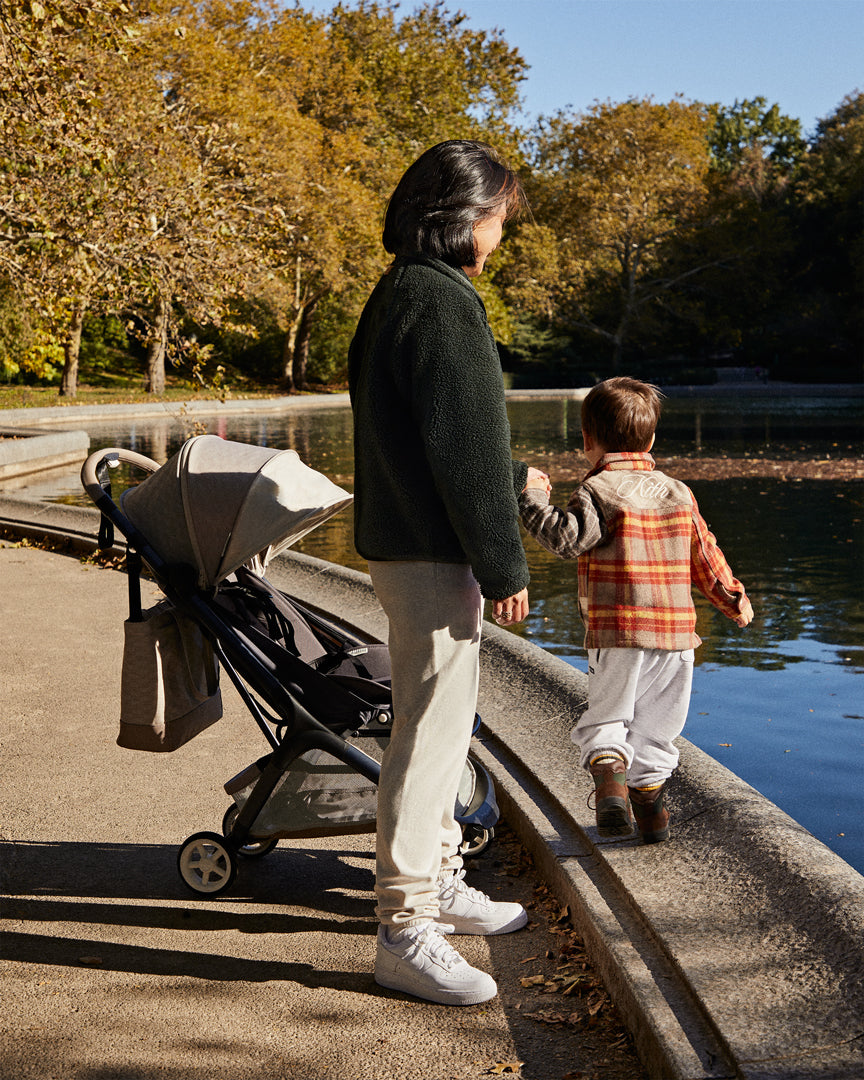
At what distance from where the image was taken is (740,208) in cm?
5531

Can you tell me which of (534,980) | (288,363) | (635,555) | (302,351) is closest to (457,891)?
(534,980)

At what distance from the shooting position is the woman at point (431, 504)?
257cm

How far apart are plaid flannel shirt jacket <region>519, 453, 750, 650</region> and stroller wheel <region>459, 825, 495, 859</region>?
0.67 meters

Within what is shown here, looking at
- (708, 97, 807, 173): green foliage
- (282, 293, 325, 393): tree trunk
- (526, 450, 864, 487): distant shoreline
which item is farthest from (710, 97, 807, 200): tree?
(526, 450, 864, 487): distant shoreline

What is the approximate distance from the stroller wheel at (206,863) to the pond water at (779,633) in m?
2.06

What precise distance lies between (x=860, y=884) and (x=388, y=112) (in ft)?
162

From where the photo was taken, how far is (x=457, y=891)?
10.3 feet

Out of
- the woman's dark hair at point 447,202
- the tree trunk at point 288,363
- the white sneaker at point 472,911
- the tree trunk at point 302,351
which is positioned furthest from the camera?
the tree trunk at point 302,351

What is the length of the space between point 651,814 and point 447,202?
69.1 inches

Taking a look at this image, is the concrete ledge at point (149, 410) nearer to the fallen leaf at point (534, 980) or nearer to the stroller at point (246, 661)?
the stroller at point (246, 661)

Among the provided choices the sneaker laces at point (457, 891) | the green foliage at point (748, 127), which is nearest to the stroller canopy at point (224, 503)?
the sneaker laces at point (457, 891)

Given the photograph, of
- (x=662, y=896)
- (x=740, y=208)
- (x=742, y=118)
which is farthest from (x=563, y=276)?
(x=742, y=118)

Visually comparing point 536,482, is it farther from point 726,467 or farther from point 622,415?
point 726,467

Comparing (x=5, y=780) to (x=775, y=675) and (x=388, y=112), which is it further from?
(x=388, y=112)
